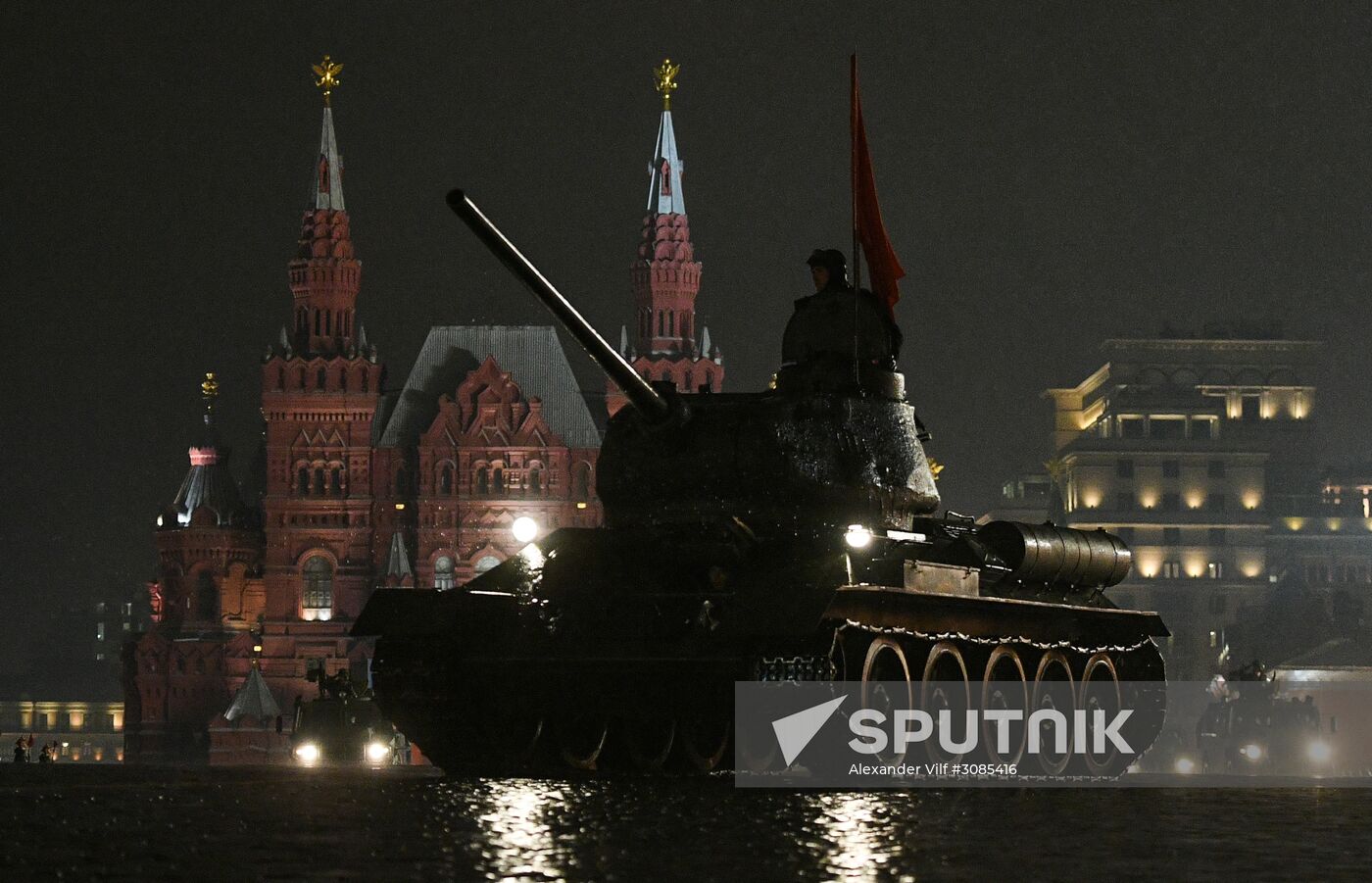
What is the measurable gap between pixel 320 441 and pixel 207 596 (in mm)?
9643

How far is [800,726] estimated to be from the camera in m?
20.2

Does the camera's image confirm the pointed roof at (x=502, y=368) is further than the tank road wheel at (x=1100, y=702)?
Yes

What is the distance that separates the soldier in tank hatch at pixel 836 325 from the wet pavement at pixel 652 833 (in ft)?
15.4

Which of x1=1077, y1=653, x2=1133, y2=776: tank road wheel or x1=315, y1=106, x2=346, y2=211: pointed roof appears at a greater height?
x1=315, y1=106, x2=346, y2=211: pointed roof

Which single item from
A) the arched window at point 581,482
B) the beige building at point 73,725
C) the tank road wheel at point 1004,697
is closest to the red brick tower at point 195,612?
the arched window at point 581,482

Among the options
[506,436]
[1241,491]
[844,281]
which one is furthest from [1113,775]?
[1241,491]

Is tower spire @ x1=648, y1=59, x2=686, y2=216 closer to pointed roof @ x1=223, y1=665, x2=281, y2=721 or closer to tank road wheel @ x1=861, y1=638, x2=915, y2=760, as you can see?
pointed roof @ x1=223, y1=665, x2=281, y2=721

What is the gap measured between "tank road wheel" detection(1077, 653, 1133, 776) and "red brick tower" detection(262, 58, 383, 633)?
10236cm

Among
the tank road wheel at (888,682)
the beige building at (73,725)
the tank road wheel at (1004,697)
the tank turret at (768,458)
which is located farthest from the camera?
the beige building at (73,725)

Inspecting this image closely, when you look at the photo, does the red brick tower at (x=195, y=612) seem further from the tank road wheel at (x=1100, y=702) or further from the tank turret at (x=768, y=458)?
the tank turret at (x=768, y=458)

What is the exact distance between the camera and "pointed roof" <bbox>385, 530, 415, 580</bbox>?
123625 mm

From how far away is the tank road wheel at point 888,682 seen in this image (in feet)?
68.3

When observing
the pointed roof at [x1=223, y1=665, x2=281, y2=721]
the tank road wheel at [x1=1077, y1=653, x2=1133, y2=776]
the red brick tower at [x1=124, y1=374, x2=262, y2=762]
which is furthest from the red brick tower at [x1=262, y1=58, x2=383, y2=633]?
the tank road wheel at [x1=1077, y1=653, x2=1133, y2=776]

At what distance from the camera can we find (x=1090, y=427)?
17375 centimetres
